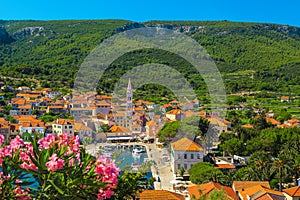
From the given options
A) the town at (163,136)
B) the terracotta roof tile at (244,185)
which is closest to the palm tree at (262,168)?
the town at (163,136)

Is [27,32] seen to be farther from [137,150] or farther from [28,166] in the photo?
[28,166]

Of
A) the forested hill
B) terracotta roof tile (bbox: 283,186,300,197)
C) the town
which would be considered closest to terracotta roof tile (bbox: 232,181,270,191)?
the town

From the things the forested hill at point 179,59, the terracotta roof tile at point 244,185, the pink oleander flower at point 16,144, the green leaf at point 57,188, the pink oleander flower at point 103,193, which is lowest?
the terracotta roof tile at point 244,185

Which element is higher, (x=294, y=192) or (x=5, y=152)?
(x=5, y=152)

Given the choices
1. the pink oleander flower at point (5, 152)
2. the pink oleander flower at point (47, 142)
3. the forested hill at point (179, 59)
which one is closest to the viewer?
the pink oleander flower at point (5, 152)

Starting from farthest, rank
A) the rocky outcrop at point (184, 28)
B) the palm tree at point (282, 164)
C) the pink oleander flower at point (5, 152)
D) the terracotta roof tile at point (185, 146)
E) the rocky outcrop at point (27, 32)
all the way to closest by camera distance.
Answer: the rocky outcrop at point (27, 32), the rocky outcrop at point (184, 28), the terracotta roof tile at point (185, 146), the palm tree at point (282, 164), the pink oleander flower at point (5, 152)

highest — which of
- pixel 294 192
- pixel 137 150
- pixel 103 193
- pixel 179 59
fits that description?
pixel 179 59

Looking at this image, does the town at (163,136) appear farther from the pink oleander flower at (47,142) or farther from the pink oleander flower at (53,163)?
the pink oleander flower at (53,163)

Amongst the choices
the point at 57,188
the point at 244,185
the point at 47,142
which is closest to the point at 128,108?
the point at 244,185

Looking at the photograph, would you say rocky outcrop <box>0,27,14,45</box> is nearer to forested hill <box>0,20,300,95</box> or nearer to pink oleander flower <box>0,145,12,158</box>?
forested hill <box>0,20,300,95</box>
